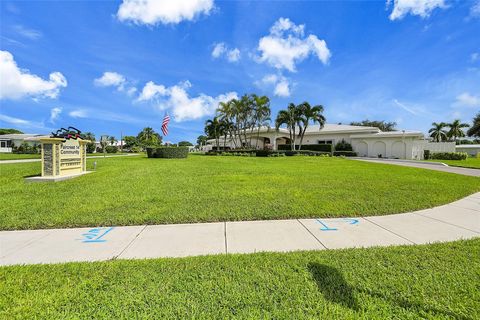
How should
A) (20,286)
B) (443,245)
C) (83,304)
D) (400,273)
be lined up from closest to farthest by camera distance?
(83,304)
(20,286)
(400,273)
(443,245)

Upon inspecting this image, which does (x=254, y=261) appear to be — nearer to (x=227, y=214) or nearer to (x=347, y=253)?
(x=347, y=253)

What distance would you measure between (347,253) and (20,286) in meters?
4.06

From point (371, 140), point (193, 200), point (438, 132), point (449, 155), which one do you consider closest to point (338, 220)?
point (193, 200)

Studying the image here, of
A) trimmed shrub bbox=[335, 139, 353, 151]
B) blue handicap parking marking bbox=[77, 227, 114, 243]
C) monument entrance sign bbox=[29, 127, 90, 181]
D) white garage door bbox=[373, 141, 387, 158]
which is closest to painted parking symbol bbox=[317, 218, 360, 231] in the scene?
blue handicap parking marking bbox=[77, 227, 114, 243]

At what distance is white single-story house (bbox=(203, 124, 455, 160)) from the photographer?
102 feet

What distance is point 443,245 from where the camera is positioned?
3.71 metres

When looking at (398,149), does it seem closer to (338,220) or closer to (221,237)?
(338,220)

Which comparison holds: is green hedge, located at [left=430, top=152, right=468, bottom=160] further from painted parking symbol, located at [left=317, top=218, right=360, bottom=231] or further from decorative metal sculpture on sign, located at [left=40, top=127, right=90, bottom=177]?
decorative metal sculpture on sign, located at [left=40, top=127, right=90, bottom=177]

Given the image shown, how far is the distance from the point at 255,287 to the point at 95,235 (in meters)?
3.14

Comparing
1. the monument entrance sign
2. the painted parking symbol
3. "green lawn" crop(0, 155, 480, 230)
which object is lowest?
the painted parking symbol

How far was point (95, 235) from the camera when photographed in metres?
4.15

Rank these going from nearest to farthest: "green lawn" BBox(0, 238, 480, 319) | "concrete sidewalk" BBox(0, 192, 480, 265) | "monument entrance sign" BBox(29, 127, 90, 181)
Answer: "green lawn" BBox(0, 238, 480, 319)
"concrete sidewalk" BBox(0, 192, 480, 265)
"monument entrance sign" BBox(29, 127, 90, 181)

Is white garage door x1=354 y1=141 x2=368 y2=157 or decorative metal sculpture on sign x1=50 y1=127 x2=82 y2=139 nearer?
decorative metal sculpture on sign x1=50 y1=127 x2=82 y2=139

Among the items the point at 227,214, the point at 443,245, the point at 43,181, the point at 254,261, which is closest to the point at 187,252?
the point at 254,261
